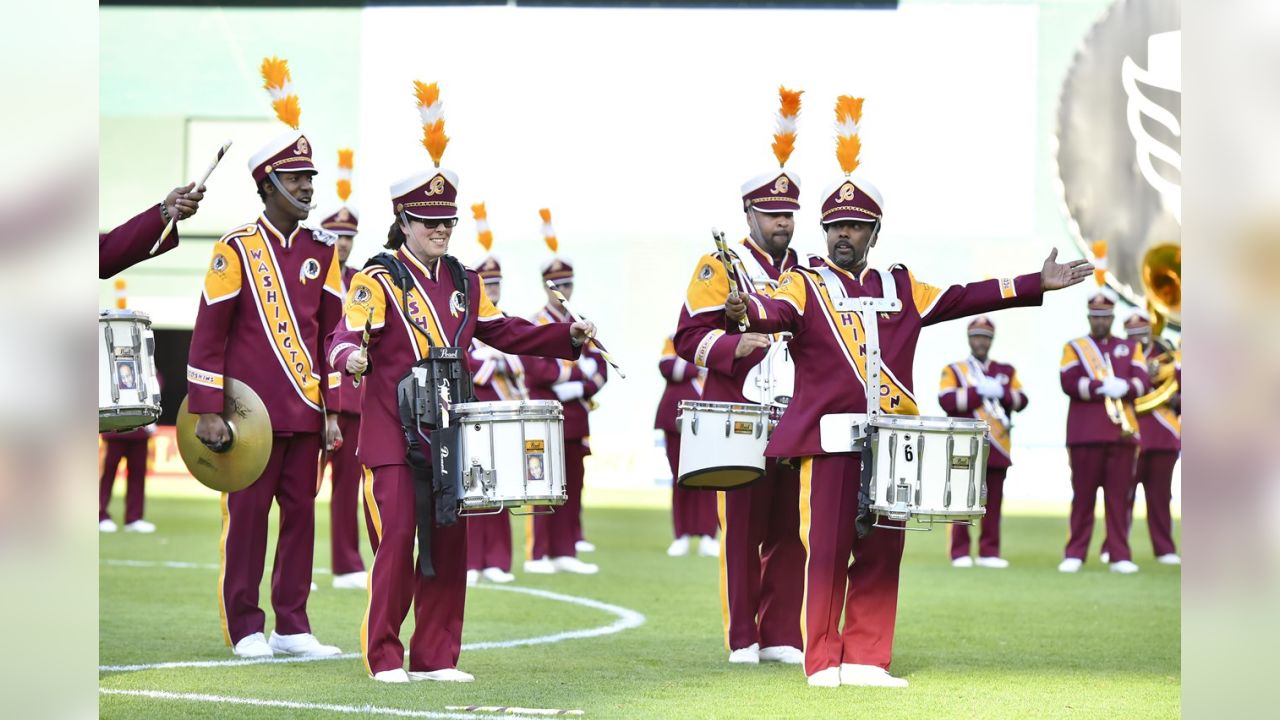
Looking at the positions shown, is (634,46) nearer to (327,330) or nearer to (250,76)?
(250,76)

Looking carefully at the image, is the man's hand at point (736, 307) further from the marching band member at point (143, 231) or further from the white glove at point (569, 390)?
the white glove at point (569, 390)

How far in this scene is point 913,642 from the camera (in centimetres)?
977

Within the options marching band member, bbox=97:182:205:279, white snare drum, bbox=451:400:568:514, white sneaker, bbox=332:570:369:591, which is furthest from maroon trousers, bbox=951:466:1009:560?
marching band member, bbox=97:182:205:279

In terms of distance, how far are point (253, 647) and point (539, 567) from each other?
5.97m

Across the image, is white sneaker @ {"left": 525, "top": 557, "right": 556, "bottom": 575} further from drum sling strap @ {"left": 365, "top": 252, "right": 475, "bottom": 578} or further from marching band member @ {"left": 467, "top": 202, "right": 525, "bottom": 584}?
drum sling strap @ {"left": 365, "top": 252, "right": 475, "bottom": 578}

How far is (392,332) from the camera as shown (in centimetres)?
778

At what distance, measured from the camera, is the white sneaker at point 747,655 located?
8773 mm

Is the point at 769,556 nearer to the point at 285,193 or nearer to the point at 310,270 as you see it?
the point at 310,270

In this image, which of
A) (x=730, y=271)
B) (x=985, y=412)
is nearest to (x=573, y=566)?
(x=985, y=412)

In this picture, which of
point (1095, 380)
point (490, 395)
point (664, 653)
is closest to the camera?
point (664, 653)

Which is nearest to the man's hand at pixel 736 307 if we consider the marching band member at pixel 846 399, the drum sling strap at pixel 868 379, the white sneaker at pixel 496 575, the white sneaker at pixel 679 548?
the marching band member at pixel 846 399

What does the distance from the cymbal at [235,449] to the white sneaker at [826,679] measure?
271 cm

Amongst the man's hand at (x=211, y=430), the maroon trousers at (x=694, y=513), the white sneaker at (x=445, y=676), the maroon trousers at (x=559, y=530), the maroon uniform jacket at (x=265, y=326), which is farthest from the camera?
the maroon trousers at (x=694, y=513)
